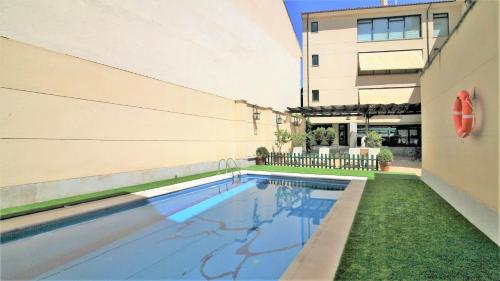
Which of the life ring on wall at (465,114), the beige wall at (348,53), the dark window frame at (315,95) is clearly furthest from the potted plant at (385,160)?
the dark window frame at (315,95)

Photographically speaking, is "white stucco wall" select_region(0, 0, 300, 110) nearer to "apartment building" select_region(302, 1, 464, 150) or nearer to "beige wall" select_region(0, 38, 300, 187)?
"beige wall" select_region(0, 38, 300, 187)

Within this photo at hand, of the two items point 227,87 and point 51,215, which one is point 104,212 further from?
point 227,87

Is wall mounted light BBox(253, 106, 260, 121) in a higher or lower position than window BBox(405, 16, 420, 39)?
lower

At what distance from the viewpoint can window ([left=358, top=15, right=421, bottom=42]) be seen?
27.8m

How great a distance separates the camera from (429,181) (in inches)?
433

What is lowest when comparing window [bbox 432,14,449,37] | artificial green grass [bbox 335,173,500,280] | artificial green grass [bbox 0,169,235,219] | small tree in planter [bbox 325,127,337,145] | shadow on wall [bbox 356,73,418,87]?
artificial green grass [bbox 335,173,500,280]

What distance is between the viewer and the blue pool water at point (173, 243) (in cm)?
492

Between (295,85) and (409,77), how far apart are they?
35.8 ft

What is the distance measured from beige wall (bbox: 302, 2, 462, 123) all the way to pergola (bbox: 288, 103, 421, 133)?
2172 millimetres

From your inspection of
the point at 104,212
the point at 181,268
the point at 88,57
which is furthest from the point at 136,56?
the point at 181,268

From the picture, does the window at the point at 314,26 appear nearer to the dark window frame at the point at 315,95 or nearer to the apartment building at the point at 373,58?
the apartment building at the point at 373,58

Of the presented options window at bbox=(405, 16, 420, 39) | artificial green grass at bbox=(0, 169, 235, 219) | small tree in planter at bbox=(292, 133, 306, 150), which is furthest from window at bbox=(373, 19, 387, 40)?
artificial green grass at bbox=(0, 169, 235, 219)

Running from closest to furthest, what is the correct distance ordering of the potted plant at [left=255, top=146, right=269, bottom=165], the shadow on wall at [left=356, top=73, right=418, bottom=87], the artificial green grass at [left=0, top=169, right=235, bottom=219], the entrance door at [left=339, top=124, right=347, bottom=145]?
the artificial green grass at [left=0, top=169, right=235, bottom=219]
the potted plant at [left=255, top=146, right=269, bottom=165]
the shadow on wall at [left=356, top=73, right=418, bottom=87]
the entrance door at [left=339, top=124, right=347, bottom=145]

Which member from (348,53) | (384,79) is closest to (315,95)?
(348,53)
